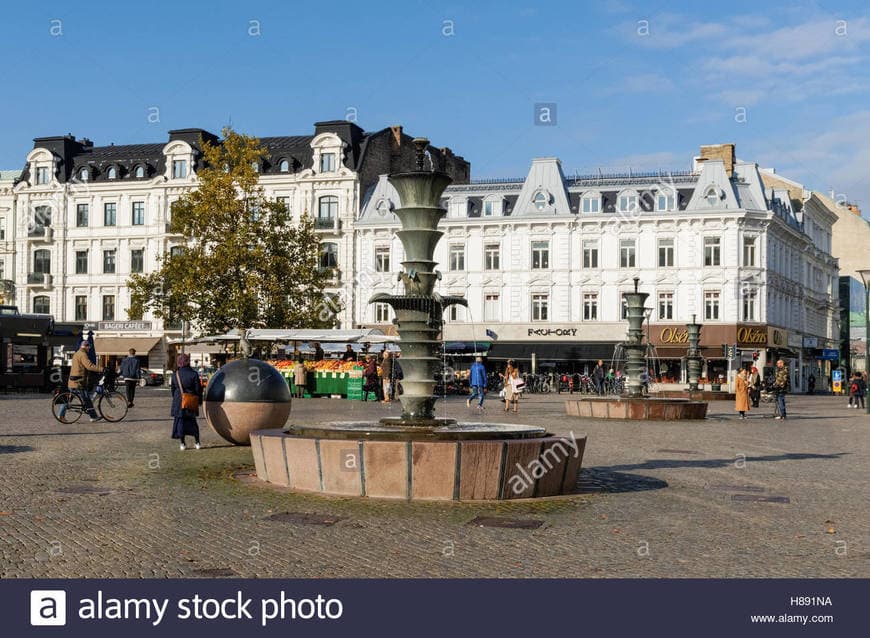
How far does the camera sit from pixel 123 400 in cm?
2195

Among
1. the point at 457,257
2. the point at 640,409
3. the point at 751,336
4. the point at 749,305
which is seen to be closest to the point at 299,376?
the point at 640,409

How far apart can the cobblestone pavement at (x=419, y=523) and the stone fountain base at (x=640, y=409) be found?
948cm

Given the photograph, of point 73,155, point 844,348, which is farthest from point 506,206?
point 844,348

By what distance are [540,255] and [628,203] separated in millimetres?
5574

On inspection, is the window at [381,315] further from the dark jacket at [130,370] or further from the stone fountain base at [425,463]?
the stone fountain base at [425,463]

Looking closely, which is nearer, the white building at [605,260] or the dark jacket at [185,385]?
the dark jacket at [185,385]

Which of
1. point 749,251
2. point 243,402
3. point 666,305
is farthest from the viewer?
point 666,305

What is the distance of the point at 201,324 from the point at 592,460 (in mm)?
29734

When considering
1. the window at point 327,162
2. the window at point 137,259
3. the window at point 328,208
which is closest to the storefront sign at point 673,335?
the window at point 328,208

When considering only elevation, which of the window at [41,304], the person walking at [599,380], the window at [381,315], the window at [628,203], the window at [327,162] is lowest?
the person walking at [599,380]

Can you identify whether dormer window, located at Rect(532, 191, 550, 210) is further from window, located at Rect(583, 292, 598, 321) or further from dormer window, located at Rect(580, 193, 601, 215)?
window, located at Rect(583, 292, 598, 321)

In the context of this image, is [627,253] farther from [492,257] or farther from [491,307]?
[491,307]

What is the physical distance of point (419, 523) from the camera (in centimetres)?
885

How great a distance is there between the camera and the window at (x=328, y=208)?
60438 mm
